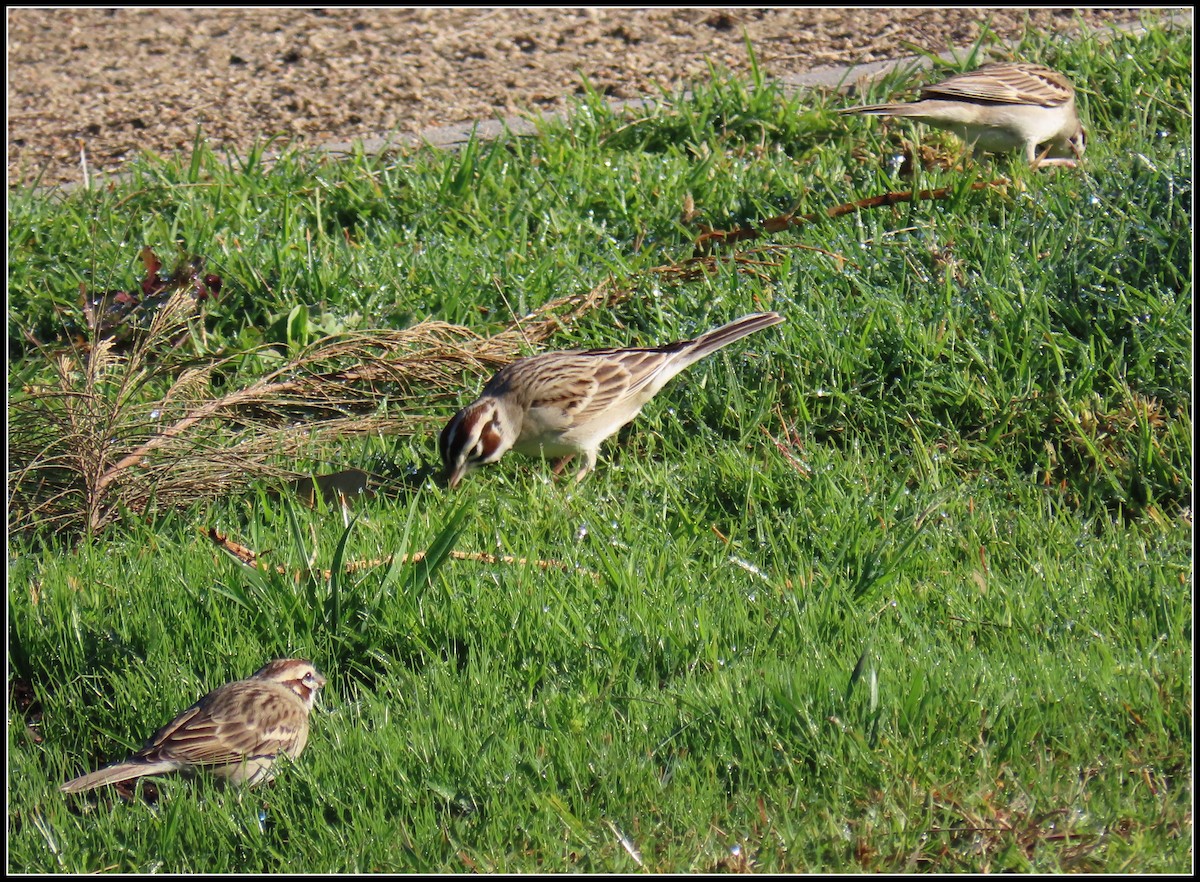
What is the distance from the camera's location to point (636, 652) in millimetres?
4980

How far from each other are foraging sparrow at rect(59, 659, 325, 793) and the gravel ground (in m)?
6.11

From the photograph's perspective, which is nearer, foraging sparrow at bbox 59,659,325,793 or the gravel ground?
foraging sparrow at bbox 59,659,325,793

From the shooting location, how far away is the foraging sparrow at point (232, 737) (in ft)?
15.3

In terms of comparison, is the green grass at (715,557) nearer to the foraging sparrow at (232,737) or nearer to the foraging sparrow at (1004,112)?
the foraging sparrow at (232,737)

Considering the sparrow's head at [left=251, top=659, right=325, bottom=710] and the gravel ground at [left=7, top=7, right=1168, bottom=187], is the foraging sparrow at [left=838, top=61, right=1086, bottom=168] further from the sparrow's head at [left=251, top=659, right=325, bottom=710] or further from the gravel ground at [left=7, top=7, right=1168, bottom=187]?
the sparrow's head at [left=251, top=659, right=325, bottom=710]

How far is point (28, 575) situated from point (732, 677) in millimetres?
3189

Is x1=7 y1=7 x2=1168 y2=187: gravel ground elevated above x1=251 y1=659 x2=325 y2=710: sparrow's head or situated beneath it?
elevated above

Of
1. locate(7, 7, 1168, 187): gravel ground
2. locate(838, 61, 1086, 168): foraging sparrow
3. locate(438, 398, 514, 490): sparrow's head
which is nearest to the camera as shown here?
locate(438, 398, 514, 490): sparrow's head

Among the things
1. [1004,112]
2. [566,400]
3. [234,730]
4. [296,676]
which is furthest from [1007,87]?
[234,730]

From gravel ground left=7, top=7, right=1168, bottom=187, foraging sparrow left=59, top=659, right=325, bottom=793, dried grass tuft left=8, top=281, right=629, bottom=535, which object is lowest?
foraging sparrow left=59, top=659, right=325, bottom=793

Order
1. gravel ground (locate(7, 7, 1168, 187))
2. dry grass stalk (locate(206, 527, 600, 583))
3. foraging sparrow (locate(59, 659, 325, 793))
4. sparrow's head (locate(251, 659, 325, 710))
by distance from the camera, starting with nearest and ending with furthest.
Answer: foraging sparrow (locate(59, 659, 325, 793)) < sparrow's head (locate(251, 659, 325, 710)) < dry grass stalk (locate(206, 527, 600, 583)) < gravel ground (locate(7, 7, 1168, 187))

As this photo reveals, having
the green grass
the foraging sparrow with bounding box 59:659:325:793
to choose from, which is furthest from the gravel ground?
the foraging sparrow with bounding box 59:659:325:793

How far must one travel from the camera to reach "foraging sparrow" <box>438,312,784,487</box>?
21.3 ft

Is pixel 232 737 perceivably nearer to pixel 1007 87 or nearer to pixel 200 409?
pixel 200 409
